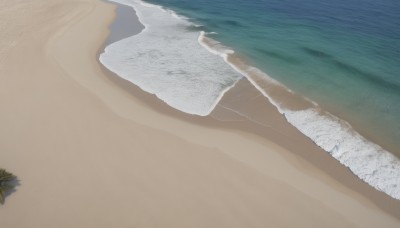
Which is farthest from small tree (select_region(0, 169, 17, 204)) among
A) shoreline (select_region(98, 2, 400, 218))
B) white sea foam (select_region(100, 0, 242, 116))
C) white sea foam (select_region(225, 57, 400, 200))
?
white sea foam (select_region(225, 57, 400, 200))

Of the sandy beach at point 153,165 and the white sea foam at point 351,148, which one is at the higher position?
the white sea foam at point 351,148

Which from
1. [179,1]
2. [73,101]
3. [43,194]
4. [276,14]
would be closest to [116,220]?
[43,194]

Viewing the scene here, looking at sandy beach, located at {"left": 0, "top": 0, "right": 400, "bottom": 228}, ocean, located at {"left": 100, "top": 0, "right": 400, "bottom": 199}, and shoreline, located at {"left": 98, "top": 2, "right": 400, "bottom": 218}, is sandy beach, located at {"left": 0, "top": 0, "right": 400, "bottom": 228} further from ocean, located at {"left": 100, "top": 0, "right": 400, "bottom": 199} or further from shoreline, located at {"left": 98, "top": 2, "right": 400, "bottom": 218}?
ocean, located at {"left": 100, "top": 0, "right": 400, "bottom": 199}

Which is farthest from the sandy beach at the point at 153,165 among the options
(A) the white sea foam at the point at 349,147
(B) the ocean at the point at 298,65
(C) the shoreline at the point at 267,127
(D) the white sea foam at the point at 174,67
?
(B) the ocean at the point at 298,65

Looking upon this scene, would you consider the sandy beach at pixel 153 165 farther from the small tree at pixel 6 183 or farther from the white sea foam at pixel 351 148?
the white sea foam at pixel 351 148

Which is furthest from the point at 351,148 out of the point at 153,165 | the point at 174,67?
the point at 174,67

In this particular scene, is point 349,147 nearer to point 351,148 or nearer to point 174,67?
point 351,148
